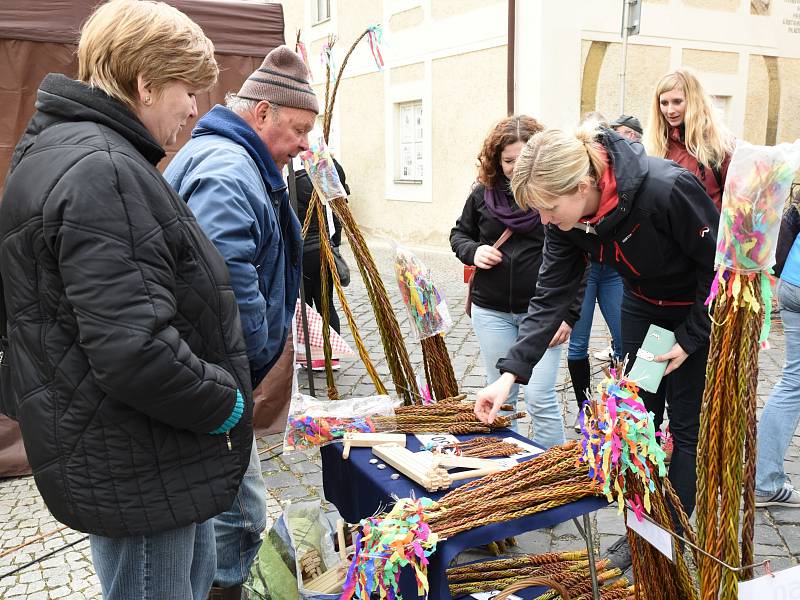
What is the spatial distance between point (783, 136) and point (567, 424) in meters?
8.03

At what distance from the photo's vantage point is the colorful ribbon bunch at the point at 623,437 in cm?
150

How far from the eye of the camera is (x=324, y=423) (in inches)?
88.3

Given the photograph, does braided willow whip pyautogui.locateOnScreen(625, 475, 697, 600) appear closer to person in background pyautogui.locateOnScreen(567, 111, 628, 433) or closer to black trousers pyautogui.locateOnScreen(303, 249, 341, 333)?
person in background pyautogui.locateOnScreen(567, 111, 628, 433)

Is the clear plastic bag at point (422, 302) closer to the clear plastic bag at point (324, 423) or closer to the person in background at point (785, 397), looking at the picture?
the clear plastic bag at point (324, 423)

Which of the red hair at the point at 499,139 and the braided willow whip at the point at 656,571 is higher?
the red hair at the point at 499,139

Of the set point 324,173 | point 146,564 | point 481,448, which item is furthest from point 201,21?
point 146,564

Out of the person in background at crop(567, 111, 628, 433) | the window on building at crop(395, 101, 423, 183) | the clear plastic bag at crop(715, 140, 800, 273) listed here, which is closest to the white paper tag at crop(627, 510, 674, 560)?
the clear plastic bag at crop(715, 140, 800, 273)

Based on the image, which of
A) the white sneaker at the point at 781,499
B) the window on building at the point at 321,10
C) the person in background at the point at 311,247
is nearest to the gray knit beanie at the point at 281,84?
the white sneaker at the point at 781,499

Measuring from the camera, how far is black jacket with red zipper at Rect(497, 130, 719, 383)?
2.02 m

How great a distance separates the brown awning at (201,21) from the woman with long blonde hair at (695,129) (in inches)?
80.0

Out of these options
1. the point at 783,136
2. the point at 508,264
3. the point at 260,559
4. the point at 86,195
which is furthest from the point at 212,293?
the point at 783,136

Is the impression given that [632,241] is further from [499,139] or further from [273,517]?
[273,517]

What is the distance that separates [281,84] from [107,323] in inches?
40.7

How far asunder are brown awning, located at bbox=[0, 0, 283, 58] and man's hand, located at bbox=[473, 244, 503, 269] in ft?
5.65
